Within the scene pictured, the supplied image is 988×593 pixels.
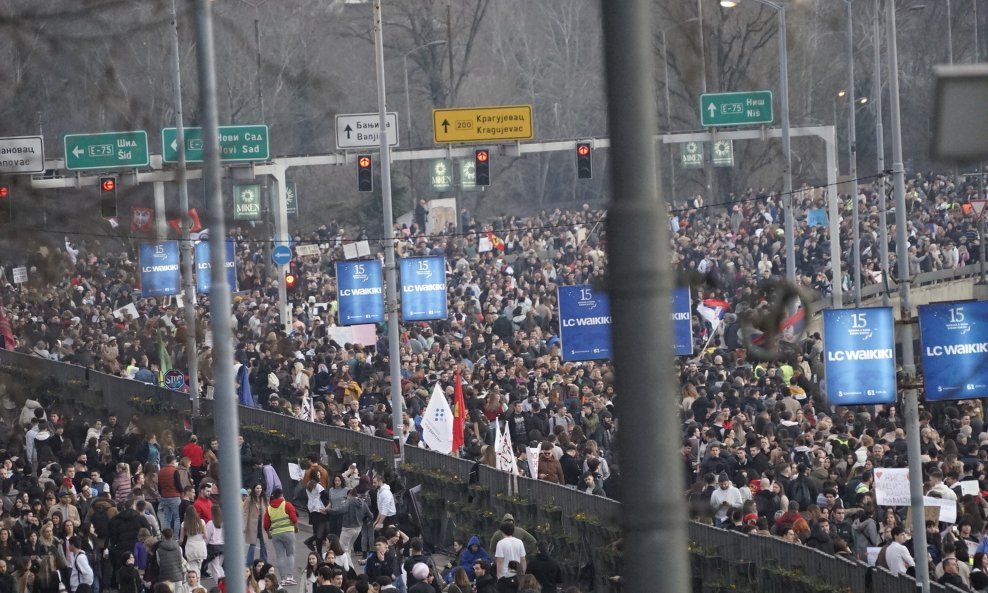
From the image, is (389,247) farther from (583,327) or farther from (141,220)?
(141,220)

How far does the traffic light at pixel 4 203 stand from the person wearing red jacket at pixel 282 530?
11.3 meters

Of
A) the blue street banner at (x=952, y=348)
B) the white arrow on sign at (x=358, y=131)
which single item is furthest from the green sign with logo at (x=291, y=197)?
the blue street banner at (x=952, y=348)

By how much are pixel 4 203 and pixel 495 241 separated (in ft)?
138

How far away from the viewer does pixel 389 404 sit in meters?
28.9

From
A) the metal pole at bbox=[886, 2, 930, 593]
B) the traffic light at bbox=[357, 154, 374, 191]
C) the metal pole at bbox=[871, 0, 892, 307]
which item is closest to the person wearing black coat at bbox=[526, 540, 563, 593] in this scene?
the metal pole at bbox=[886, 2, 930, 593]

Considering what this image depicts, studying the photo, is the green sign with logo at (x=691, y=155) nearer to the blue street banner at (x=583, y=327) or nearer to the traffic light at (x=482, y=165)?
the traffic light at (x=482, y=165)

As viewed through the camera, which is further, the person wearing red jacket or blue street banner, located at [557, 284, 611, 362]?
blue street banner, located at [557, 284, 611, 362]

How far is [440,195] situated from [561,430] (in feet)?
197

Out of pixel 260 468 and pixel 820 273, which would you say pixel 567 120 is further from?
pixel 260 468

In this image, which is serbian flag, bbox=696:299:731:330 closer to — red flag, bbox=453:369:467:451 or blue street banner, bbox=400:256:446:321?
blue street banner, bbox=400:256:446:321

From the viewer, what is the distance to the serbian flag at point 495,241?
50.2 m

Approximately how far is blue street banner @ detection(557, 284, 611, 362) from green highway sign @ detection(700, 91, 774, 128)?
619 inches

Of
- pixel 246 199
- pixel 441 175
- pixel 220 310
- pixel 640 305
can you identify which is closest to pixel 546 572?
pixel 220 310

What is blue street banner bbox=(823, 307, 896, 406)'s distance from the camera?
17.1 metres
